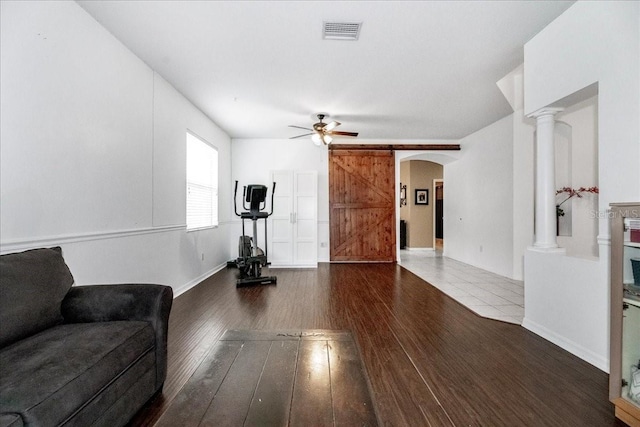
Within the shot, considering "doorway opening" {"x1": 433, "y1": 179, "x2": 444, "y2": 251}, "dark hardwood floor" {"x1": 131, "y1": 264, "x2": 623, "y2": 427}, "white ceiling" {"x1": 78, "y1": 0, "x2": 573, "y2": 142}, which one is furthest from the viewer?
"doorway opening" {"x1": 433, "y1": 179, "x2": 444, "y2": 251}

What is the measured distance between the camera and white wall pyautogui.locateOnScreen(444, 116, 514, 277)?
16.6ft

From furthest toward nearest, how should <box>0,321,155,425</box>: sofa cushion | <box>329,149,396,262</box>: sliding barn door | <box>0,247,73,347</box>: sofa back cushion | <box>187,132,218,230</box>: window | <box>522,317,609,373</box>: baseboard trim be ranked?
<box>329,149,396,262</box>: sliding barn door, <box>187,132,218,230</box>: window, <box>522,317,609,373</box>: baseboard trim, <box>0,247,73,347</box>: sofa back cushion, <box>0,321,155,425</box>: sofa cushion

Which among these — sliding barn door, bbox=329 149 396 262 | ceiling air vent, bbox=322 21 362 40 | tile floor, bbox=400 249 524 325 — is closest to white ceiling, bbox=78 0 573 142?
ceiling air vent, bbox=322 21 362 40

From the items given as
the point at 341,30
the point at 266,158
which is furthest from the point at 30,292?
the point at 266,158

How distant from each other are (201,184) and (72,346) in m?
3.96

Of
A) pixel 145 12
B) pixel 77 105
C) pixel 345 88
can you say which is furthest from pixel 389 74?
pixel 77 105

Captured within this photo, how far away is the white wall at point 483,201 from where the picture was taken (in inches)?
200

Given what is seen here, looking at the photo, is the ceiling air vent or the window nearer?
the ceiling air vent

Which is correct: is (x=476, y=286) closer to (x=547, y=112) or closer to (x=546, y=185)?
(x=546, y=185)

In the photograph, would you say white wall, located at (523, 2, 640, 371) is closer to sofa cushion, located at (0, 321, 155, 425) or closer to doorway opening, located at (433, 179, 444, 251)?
sofa cushion, located at (0, 321, 155, 425)

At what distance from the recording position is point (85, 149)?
Answer: 246 cm

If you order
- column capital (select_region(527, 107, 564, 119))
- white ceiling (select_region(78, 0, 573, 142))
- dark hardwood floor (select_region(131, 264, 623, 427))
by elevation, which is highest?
white ceiling (select_region(78, 0, 573, 142))

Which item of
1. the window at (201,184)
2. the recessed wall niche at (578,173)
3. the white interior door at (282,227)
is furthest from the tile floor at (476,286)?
the window at (201,184)

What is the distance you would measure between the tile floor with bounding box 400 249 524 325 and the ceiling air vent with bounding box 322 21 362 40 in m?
3.13
